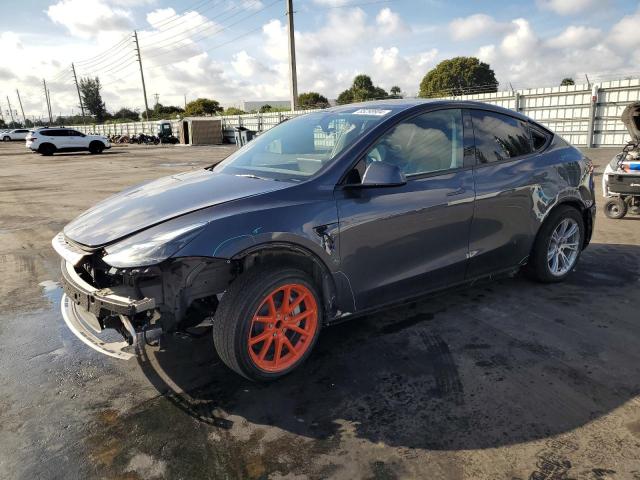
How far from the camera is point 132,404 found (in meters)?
2.69

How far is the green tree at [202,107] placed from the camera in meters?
70.6

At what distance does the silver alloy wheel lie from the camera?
430cm

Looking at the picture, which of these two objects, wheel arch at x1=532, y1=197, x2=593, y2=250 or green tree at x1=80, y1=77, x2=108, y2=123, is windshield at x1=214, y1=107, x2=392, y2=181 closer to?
wheel arch at x1=532, y1=197, x2=593, y2=250

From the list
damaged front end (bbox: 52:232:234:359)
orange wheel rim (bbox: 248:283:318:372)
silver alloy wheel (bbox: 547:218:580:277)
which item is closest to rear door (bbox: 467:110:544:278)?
silver alloy wheel (bbox: 547:218:580:277)

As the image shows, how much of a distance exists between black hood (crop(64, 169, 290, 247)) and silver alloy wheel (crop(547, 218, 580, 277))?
8.97 feet

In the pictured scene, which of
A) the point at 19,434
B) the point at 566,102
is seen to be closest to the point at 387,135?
the point at 19,434

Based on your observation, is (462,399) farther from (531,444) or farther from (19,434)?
(19,434)

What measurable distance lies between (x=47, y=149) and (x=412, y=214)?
31305 mm

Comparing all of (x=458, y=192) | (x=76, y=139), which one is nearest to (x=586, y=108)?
(x=458, y=192)

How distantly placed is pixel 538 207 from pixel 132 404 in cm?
342

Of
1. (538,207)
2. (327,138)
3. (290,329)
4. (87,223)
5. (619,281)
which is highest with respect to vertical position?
Result: (327,138)

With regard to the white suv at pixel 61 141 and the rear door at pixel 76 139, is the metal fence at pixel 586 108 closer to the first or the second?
the white suv at pixel 61 141

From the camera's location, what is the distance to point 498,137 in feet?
12.7

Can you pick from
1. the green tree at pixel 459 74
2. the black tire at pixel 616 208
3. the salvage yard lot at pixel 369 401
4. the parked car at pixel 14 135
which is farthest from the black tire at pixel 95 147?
the green tree at pixel 459 74
